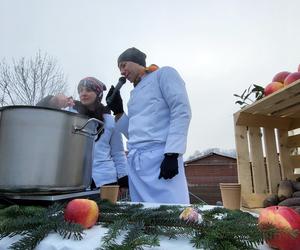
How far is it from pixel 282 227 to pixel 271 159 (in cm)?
124

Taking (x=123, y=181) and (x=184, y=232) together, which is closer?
(x=184, y=232)

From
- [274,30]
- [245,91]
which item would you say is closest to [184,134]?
[245,91]

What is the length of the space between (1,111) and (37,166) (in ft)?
0.65

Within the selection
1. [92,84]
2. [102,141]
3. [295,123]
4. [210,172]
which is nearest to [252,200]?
[295,123]

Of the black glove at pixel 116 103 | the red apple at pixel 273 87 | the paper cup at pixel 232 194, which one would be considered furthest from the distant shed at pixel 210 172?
the paper cup at pixel 232 194

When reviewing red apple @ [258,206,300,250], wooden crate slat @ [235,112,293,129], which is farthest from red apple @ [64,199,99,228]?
wooden crate slat @ [235,112,293,129]

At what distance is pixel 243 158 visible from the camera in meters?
1.53

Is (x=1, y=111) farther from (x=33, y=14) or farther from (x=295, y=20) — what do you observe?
(x=33, y=14)

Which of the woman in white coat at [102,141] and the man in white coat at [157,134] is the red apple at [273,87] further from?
the woman in white coat at [102,141]

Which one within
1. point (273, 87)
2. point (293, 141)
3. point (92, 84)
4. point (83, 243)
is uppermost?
point (92, 84)

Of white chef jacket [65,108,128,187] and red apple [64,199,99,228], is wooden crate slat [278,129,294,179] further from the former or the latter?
red apple [64,199,99,228]

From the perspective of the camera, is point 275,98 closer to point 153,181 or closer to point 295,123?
point 295,123

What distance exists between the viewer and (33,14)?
4.65 m

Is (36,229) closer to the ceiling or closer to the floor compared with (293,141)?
closer to the floor
